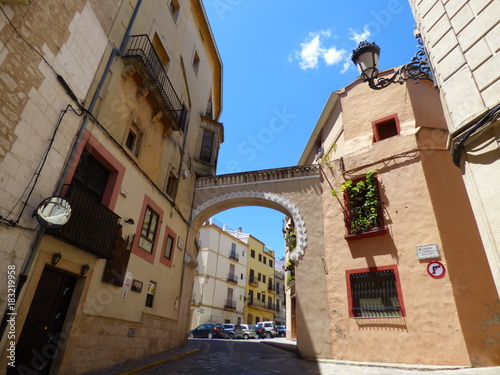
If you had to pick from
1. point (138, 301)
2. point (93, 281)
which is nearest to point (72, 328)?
point (93, 281)

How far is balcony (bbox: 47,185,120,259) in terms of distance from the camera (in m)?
5.86

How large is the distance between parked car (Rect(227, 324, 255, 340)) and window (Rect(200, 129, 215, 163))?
16.6 m

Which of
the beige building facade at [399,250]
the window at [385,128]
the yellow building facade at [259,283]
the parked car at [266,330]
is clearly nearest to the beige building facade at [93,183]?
the beige building facade at [399,250]

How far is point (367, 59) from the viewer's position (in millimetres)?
5148

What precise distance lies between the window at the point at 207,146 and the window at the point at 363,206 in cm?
704

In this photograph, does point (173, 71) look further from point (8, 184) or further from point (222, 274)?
point (222, 274)

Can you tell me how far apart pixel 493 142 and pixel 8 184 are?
7.26 m

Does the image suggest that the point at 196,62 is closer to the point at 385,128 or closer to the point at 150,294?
the point at 385,128

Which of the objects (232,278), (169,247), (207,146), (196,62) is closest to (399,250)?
(169,247)

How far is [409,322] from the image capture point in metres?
8.64

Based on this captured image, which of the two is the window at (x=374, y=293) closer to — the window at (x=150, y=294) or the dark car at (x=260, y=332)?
the window at (x=150, y=294)

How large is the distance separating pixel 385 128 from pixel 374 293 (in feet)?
20.5

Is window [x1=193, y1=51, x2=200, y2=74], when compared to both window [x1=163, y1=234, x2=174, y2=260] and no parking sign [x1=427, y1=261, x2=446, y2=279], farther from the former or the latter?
no parking sign [x1=427, y1=261, x2=446, y2=279]

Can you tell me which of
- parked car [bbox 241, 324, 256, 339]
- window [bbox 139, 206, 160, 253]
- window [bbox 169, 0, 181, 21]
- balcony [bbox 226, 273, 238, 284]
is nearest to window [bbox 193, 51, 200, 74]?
window [bbox 169, 0, 181, 21]
